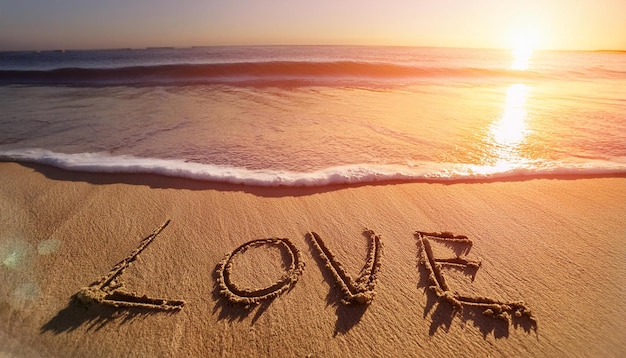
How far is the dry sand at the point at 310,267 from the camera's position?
174cm

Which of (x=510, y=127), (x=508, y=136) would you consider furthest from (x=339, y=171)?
(x=510, y=127)

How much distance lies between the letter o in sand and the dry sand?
15mm

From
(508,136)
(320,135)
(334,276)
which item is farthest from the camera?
(320,135)

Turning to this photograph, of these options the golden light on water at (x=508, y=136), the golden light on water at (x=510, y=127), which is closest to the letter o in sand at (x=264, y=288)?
the golden light on water at (x=508, y=136)

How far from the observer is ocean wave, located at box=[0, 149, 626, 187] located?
3.38 metres

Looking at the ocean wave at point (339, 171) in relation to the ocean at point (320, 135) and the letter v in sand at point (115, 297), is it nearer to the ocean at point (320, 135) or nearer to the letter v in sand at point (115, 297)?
the ocean at point (320, 135)

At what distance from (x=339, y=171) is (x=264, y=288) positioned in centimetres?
176

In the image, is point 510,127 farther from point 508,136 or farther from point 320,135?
point 320,135

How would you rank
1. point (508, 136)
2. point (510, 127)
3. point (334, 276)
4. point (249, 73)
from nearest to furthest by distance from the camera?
point (334, 276), point (508, 136), point (510, 127), point (249, 73)

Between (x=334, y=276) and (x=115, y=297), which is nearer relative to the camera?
(x=115, y=297)

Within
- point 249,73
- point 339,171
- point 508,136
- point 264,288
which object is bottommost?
point 264,288

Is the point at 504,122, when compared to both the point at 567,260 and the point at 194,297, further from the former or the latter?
the point at 194,297

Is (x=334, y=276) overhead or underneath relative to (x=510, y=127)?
underneath

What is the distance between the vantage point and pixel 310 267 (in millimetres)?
2252
